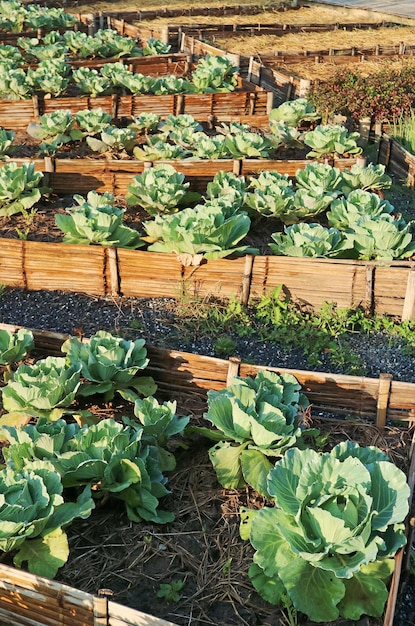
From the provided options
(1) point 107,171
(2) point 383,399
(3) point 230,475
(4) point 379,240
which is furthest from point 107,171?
(3) point 230,475

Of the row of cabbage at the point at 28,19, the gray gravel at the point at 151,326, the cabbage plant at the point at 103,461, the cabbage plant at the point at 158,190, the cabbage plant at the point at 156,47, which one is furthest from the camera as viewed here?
the row of cabbage at the point at 28,19

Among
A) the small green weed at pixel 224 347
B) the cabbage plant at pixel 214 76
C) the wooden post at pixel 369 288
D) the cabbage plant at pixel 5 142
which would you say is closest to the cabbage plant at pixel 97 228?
the small green weed at pixel 224 347

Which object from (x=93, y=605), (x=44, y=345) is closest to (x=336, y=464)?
(x=93, y=605)

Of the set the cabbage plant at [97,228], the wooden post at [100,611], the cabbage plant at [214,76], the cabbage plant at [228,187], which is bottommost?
the wooden post at [100,611]

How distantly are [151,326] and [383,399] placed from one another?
1.66 meters

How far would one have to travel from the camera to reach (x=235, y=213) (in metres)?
5.31

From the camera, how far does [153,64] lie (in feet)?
32.7

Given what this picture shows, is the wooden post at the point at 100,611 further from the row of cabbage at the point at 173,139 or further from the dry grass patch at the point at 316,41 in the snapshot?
the dry grass patch at the point at 316,41

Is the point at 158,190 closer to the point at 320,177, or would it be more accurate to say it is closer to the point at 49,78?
the point at 320,177

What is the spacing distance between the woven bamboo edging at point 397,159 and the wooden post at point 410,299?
2.42m

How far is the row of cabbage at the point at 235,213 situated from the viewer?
4723 mm

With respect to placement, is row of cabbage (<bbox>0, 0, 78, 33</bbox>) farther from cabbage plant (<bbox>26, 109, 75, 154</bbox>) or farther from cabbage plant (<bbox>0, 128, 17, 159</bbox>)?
cabbage plant (<bbox>0, 128, 17, 159</bbox>)

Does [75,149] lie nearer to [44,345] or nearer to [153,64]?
[153,64]

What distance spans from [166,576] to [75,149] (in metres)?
5.50
